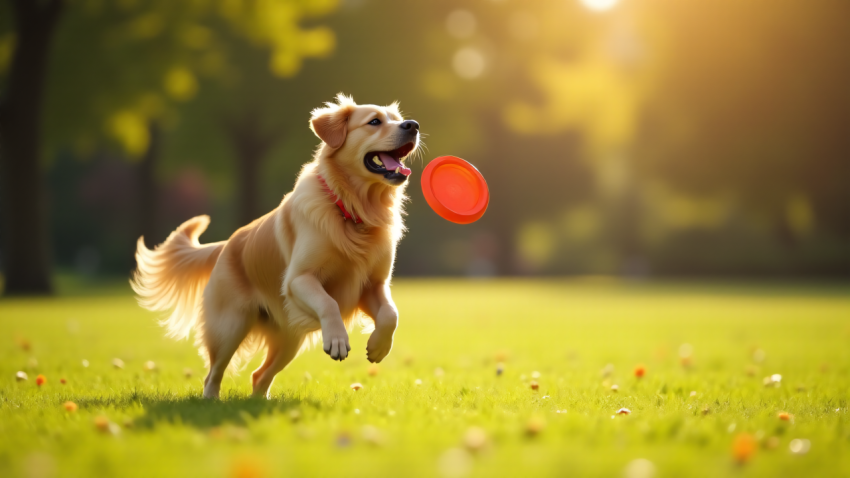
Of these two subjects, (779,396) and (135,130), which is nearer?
(779,396)

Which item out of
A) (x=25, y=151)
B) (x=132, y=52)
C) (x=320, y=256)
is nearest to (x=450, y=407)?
(x=320, y=256)

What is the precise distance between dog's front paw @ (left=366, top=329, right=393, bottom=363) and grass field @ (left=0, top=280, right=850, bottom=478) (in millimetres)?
309

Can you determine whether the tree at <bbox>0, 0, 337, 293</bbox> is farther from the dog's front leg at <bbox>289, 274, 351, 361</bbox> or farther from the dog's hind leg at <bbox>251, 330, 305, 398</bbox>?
the dog's front leg at <bbox>289, 274, 351, 361</bbox>

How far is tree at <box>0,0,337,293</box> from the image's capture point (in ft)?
51.9

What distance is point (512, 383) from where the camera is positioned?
18.1ft

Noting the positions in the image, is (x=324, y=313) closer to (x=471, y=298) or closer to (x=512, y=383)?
(x=512, y=383)

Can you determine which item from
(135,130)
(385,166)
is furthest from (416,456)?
(135,130)

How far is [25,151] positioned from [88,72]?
11.4 feet

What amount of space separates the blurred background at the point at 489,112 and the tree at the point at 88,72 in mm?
50

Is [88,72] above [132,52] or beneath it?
beneath

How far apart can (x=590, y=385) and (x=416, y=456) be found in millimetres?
2977

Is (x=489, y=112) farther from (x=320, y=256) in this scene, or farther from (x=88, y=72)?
(x=320, y=256)

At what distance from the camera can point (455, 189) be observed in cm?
577

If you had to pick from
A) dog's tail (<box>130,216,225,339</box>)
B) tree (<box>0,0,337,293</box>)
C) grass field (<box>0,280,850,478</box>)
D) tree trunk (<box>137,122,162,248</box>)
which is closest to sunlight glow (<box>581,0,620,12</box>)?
tree (<box>0,0,337,293</box>)
